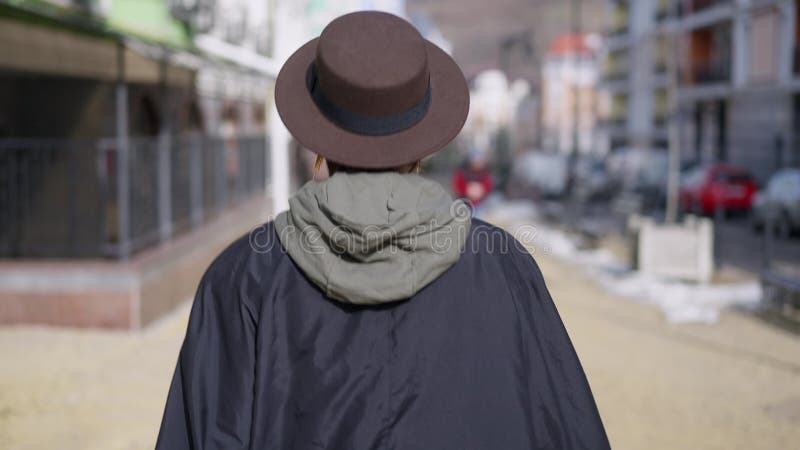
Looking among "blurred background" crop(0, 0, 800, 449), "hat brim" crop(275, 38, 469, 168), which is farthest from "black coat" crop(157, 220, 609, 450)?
"blurred background" crop(0, 0, 800, 449)

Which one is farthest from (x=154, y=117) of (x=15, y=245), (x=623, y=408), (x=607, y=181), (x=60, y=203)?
(x=607, y=181)

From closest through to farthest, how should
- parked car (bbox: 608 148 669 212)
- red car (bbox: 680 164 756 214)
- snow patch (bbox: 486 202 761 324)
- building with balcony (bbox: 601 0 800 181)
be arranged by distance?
snow patch (bbox: 486 202 761 324) < red car (bbox: 680 164 756 214) < parked car (bbox: 608 148 669 212) < building with balcony (bbox: 601 0 800 181)

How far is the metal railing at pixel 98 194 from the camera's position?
31.3 ft

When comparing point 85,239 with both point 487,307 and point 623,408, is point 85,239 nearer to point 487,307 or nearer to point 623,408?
point 623,408

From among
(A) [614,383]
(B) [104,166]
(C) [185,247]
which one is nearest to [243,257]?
(A) [614,383]

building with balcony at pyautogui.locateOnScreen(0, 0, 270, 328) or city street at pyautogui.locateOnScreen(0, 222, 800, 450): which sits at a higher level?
building with balcony at pyautogui.locateOnScreen(0, 0, 270, 328)

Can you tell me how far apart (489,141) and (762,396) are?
49236mm

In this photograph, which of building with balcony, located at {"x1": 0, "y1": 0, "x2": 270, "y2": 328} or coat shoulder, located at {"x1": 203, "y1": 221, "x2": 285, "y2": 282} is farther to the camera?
building with balcony, located at {"x1": 0, "y1": 0, "x2": 270, "y2": 328}

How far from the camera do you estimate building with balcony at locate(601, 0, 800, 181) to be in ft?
101

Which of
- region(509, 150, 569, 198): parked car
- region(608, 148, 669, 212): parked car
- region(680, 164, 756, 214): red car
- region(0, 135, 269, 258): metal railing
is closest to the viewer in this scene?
region(0, 135, 269, 258): metal railing

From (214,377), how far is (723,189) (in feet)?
83.3

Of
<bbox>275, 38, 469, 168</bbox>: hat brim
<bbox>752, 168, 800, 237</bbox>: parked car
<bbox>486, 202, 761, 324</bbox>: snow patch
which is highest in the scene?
<bbox>275, 38, 469, 168</bbox>: hat brim

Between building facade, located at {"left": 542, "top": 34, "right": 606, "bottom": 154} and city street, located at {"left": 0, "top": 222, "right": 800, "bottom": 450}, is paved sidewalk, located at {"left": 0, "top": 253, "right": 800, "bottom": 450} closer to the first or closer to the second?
city street, located at {"left": 0, "top": 222, "right": 800, "bottom": 450}

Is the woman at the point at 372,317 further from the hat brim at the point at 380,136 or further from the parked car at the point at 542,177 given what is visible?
the parked car at the point at 542,177
